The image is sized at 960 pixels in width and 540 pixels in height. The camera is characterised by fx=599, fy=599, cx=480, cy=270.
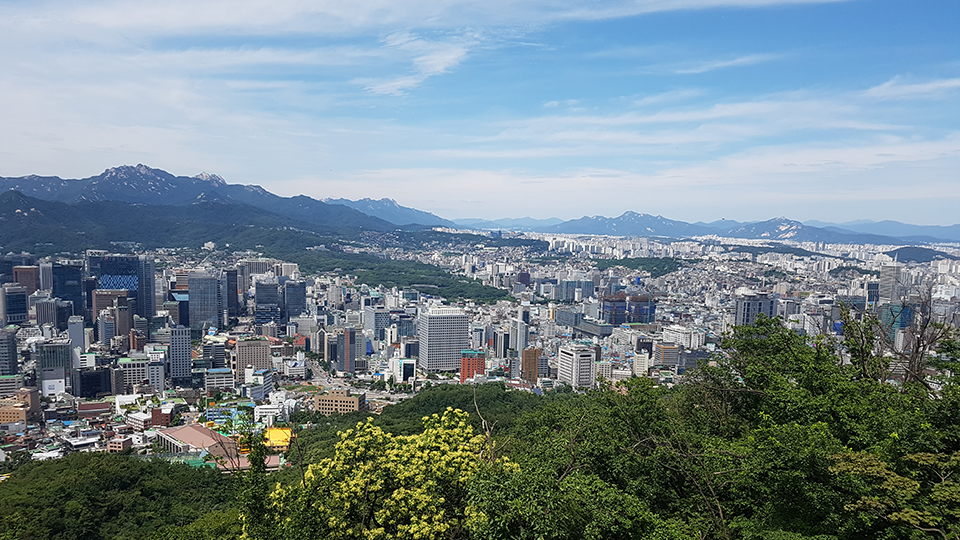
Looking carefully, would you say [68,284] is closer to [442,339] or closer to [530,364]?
[442,339]

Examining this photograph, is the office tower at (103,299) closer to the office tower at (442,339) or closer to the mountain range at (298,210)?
the office tower at (442,339)

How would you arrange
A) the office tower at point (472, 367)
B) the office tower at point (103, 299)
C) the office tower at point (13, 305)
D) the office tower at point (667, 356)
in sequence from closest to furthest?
the office tower at point (472, 367), the office tower at point (667, 356), the office tower at point (13, 305), the office tower at point (103, 299)

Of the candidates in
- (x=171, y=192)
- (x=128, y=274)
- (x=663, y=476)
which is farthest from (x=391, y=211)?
(x=663, y=476)

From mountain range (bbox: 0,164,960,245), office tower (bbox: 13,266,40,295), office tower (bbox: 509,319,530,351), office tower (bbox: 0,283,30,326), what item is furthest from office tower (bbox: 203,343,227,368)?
mountain range (bbox: 0,164,960,245)

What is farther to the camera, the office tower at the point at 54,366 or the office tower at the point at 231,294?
the office tower at the point at 231,294

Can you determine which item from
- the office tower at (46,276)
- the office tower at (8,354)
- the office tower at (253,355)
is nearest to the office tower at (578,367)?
the office tower at (253,355)

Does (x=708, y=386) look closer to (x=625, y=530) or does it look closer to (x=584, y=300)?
(x=625, y=530)

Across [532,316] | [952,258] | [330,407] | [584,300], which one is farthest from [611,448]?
[952,258]
